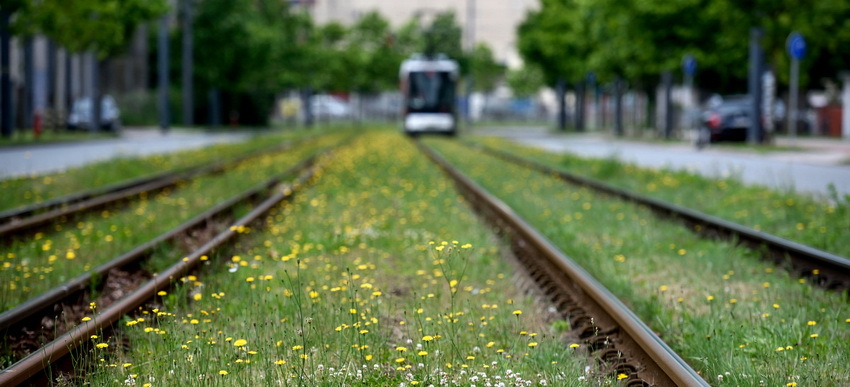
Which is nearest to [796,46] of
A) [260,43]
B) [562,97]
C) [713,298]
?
[713,298]

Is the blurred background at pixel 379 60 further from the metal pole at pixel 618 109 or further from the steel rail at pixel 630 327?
the steel rail at pixel 630 327

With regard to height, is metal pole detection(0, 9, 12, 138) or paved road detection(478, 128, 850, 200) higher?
metal pole detection(0, 9, 12, 138)

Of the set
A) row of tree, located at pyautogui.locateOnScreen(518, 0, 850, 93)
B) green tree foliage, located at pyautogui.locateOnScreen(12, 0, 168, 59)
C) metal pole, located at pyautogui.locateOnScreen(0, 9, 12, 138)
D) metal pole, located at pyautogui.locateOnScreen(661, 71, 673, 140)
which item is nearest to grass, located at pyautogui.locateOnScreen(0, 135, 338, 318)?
metal pole, located at pyautogui.locateOnScreen(0, 9, 12, 138)

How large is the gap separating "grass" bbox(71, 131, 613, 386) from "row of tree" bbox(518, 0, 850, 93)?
25.4 metres

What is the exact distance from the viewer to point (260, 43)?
55.8 m

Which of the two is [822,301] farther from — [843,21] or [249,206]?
[843,21]

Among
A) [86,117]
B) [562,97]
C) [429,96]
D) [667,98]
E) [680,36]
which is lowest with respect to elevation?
[86,117]

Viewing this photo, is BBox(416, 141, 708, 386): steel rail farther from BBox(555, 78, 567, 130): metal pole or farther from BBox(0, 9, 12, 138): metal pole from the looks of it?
BBox(555, 78, 567, 130): metal pole

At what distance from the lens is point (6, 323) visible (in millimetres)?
5324

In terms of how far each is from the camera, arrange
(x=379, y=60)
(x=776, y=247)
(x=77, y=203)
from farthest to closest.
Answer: (x=379, y=60) → (x=77, y=203) → (x=776, y=247)

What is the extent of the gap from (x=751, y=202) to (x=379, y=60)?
3053 inches

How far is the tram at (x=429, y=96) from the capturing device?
4497 centimetres

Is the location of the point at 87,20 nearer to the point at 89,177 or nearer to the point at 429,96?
the point at 429,96

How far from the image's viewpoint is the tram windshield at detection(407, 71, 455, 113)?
147 feet
